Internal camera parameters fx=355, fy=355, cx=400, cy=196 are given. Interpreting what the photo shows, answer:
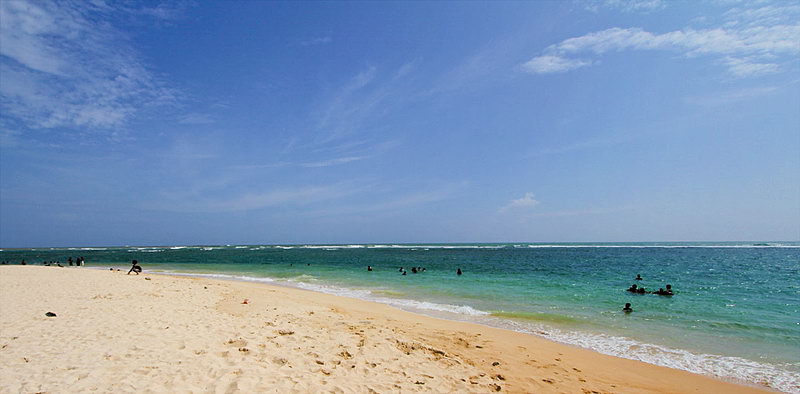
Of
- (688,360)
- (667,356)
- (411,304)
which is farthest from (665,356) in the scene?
(411,304)

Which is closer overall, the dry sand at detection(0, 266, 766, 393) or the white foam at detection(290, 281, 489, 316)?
the dry sand at detection(0, 266, 766, 393)

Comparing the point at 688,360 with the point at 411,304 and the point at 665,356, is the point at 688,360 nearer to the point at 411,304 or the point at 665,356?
the point at 665,356

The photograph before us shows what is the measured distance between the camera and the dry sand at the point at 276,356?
5961mm

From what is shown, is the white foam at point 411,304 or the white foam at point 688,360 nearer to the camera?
the white foam at point 688,360

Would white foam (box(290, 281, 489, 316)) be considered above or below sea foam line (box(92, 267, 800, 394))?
below

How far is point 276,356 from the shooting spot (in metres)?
7.23

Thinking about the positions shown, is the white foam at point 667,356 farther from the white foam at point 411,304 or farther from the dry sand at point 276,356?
the white foam at point 411,304

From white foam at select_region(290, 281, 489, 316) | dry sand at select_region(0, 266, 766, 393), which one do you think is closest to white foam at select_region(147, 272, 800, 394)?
dry sand at select_region(0, 266, 766, 393)

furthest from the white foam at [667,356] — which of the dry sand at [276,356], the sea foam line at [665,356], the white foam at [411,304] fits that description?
the white foam at [411,304]

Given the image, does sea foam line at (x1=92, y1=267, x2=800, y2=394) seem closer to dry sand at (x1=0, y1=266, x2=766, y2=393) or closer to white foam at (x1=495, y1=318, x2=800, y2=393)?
white foam at (x1=495, y1=318, x2=800, y2=393)

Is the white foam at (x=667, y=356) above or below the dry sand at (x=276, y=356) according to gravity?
below

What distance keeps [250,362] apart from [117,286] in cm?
1426

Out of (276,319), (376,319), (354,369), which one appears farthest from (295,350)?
(376,319)

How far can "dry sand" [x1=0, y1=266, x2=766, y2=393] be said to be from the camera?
5.96 meters
